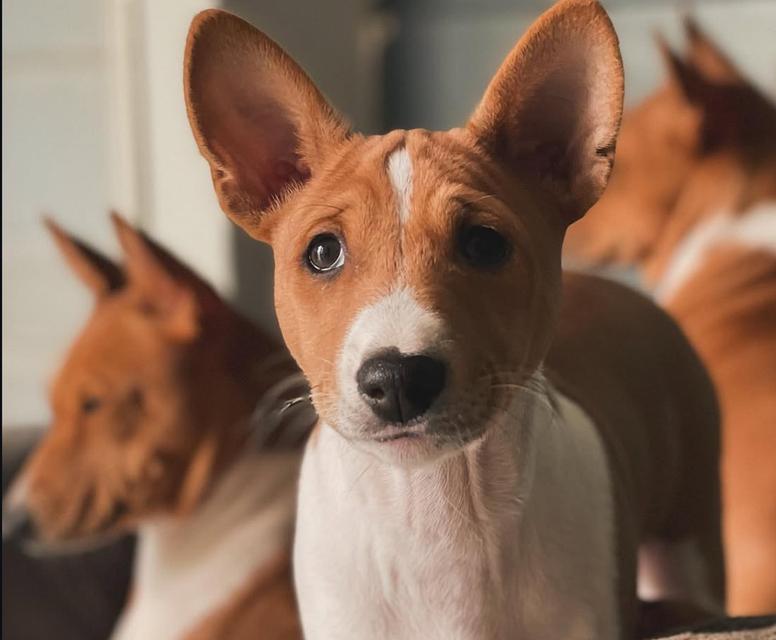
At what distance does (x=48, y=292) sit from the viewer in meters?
2.47

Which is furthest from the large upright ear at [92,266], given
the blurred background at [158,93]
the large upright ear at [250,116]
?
the large upright ear at [250,116]

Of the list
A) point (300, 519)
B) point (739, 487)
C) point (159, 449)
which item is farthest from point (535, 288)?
point (739, 487)

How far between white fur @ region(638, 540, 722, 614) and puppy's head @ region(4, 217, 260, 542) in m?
0.64

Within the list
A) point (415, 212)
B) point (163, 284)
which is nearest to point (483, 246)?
point (415, 212)

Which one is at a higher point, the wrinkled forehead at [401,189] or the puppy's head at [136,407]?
the wrinkled forehead at [401,189]

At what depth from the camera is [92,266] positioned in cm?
162

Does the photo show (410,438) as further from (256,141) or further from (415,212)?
(256,141)

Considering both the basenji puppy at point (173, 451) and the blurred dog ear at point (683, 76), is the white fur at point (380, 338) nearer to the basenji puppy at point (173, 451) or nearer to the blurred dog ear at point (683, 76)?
the basenji puppy at point (173, 451)

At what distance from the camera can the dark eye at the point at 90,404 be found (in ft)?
5.16

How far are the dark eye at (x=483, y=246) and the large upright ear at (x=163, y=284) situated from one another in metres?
0.78

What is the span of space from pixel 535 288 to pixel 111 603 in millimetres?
1284

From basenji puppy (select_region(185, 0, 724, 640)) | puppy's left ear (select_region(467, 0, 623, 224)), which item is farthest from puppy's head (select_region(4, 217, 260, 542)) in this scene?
puppy's left ear (select_region(467, 0, 623, 224))

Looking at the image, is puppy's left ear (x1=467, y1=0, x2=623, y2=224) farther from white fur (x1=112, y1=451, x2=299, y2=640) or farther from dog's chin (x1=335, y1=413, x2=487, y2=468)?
white fur (x1=112, y1=451, x2=299, y2=640)

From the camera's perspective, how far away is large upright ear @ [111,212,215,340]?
1.56 meters
